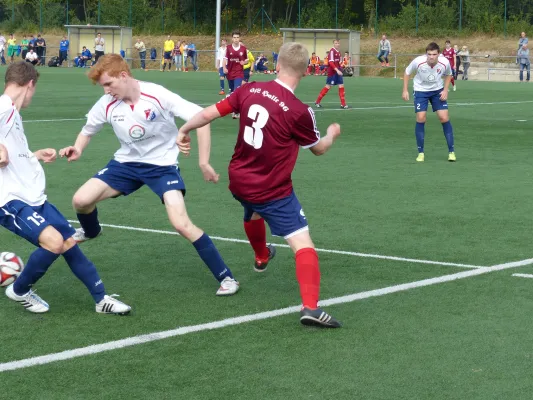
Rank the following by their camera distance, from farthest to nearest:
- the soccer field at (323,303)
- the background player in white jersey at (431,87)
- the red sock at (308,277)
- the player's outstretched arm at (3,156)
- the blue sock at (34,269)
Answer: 1. the background player in white jersey at (431,87)
2. the blue sock at (34,269)
3. the red sock at (308,277)
4. the player's outstretched arm at (3,156)
5. the soccer field at (323,303)

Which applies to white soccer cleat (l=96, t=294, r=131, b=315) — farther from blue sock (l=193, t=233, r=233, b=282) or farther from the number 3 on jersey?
the number 3 on jersey

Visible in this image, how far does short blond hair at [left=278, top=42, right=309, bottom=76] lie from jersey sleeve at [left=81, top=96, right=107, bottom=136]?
1.52 meters

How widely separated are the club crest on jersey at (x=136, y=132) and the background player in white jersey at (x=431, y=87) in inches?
339

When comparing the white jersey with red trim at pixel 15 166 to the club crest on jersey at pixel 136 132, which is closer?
the white jersey with red trim at pixel 15 166

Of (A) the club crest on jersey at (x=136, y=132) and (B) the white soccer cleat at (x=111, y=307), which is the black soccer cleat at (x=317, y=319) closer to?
(B) the white soccer cleat at (x=111, y=307)

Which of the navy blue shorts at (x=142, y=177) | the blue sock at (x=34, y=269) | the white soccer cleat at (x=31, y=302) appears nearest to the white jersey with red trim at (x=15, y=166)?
the blue sock at (x=34, y=269)

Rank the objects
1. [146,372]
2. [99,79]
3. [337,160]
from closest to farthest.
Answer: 1. [146,372]
2. [99,79]
3. [337,160]

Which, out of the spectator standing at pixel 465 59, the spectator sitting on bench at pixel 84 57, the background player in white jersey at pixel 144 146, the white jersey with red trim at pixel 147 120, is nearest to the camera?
the background player in white jersey at pixel 144 146

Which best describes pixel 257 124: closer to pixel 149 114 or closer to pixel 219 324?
pixel 149 114

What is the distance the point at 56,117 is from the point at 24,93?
53.9ft

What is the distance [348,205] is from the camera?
11.1 meters

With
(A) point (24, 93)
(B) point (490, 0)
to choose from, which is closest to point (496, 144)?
(A) point (24, 93)

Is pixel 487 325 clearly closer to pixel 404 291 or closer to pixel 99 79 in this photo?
pixel 404 291

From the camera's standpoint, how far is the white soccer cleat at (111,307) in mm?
6473
